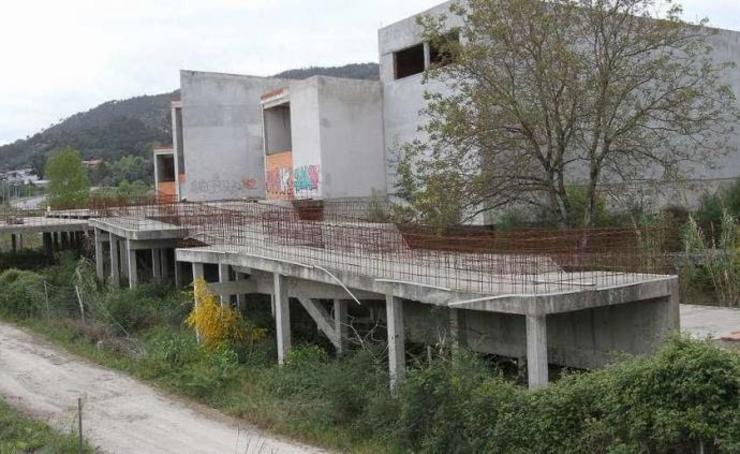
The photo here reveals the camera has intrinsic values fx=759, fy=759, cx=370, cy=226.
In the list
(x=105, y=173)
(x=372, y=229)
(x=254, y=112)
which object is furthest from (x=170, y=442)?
(x=105, y=173)

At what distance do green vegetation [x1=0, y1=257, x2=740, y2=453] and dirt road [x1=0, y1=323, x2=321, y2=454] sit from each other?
0.53 m

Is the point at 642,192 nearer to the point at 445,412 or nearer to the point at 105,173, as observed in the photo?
the point at 445,412

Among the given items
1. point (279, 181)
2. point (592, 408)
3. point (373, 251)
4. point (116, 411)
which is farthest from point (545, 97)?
point (279, 181)

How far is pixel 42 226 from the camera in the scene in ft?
111

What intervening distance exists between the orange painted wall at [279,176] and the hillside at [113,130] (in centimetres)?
7706

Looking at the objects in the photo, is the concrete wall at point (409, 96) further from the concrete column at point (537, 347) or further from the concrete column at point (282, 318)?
the concrete column at point (537, 347)

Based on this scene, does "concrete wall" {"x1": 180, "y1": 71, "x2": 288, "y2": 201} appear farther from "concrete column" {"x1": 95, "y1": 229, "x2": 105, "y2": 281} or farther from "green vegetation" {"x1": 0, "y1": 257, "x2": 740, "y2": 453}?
"green vegetation" {"x1": 0, "y1": 257, "x2": 740, "y2": 453}

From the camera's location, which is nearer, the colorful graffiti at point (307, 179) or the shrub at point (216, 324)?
the shrub at point (216, 324)

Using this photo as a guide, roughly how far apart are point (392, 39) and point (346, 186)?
22.8 ft

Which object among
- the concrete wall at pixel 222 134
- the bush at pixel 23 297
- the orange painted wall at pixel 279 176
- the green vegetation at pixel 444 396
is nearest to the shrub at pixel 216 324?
the green vegetation at pixel 444 396

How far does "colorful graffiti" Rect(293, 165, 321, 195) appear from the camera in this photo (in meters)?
35.1

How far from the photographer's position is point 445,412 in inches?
453

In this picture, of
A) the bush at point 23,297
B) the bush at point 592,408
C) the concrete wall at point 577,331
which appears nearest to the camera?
the bush at point 592,408

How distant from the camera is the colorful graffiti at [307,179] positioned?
3512 cm
